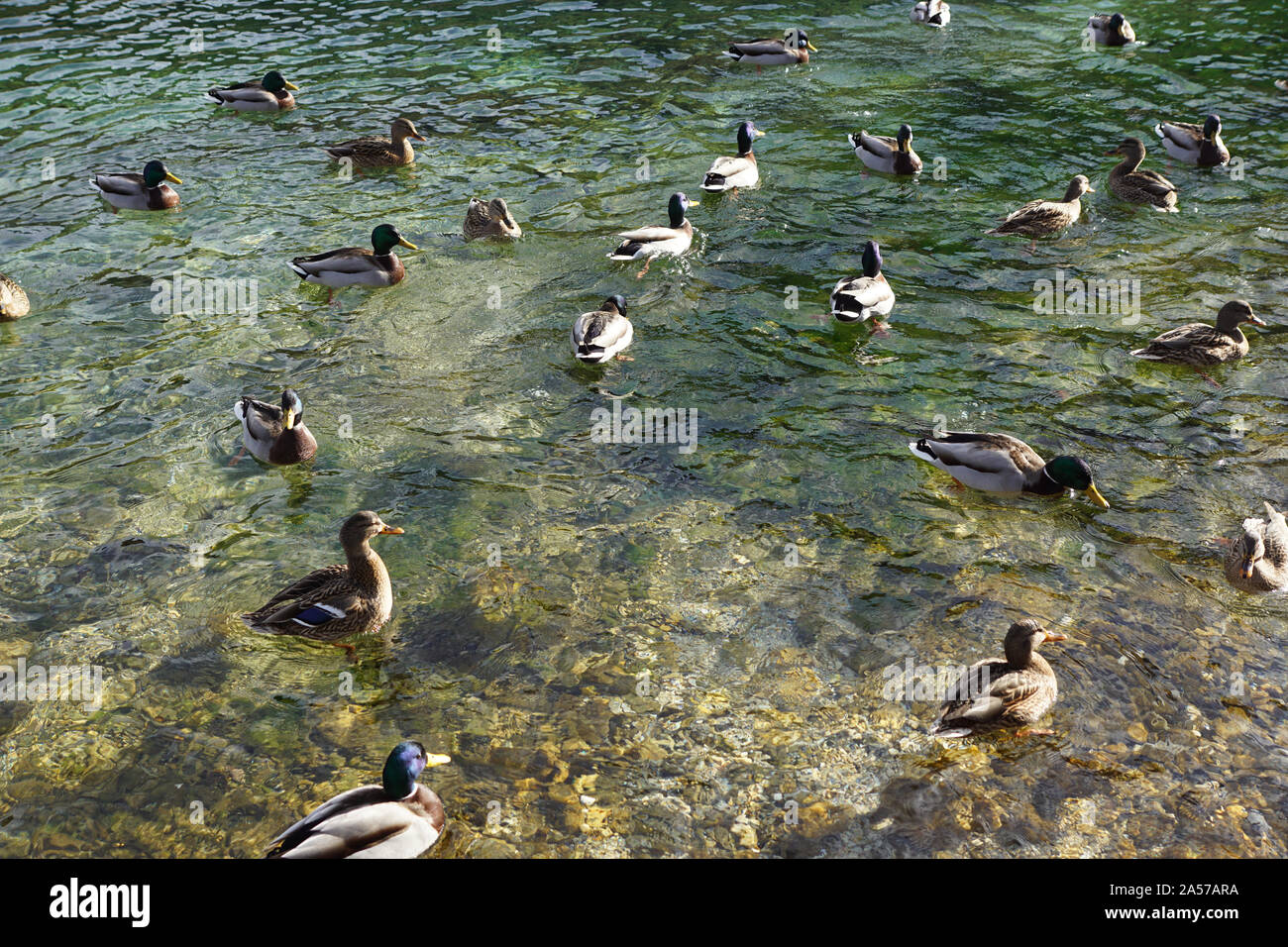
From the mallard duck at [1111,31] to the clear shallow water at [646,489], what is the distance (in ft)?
6.07

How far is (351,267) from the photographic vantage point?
42.7 ft

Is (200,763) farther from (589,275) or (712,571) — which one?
(589,275)

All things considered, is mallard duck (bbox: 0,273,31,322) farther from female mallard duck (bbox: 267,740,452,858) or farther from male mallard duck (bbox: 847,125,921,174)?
male mallard duck (bbox: 847,125,921,174)

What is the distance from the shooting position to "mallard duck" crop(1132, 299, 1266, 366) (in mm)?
11109

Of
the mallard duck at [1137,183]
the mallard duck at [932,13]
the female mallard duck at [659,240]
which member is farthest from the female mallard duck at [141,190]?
the mallard duck at [932,13]

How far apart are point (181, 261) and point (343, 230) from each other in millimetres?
2191

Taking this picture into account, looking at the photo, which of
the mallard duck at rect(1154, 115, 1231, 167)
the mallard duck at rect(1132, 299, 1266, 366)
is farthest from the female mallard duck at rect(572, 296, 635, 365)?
the mallard duck at rect(1154, 115, 1231, 167)

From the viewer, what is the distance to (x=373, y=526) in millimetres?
8266

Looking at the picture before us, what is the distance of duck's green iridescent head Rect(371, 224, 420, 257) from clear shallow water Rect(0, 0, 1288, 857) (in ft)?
2.09

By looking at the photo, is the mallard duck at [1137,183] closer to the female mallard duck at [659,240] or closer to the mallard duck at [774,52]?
the female mallard duck at [659,240]

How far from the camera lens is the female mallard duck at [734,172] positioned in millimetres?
15164

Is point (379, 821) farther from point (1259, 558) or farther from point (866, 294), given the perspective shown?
point (866, 294)

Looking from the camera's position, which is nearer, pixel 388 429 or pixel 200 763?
pixel 200 763
